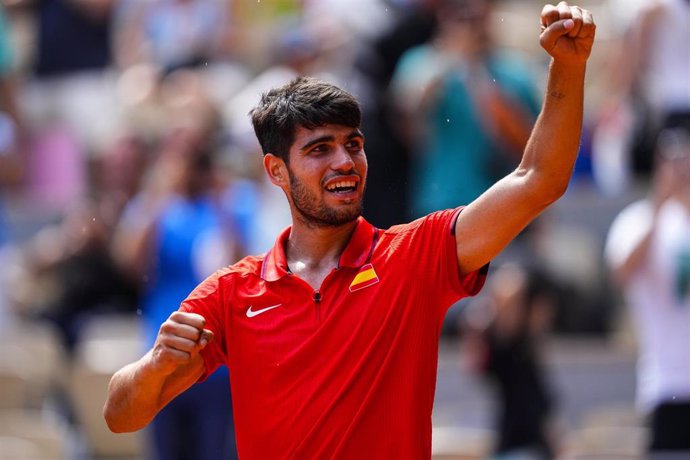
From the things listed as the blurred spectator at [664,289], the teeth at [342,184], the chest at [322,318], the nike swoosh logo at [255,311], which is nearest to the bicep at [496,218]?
the chest at [322,318]

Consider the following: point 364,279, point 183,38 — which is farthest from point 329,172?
point 183,38

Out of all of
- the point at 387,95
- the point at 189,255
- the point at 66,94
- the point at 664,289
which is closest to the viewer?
the point at 664,289

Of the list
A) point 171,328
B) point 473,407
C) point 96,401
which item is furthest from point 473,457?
point 171,328

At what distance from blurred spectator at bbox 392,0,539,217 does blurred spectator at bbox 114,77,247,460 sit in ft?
3.95

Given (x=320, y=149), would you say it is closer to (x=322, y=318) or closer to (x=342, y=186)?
(x=342, y=186)

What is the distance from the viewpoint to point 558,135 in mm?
3400

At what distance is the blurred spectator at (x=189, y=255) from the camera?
7.09 meters

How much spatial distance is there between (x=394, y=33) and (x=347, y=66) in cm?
39

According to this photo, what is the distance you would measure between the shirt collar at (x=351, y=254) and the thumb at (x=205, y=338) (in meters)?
0.24

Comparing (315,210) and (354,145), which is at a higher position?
(354,145)

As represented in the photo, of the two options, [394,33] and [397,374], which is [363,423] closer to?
[397,374]

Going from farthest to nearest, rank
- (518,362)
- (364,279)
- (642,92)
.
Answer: (642,92) < (518,362) < (364,279)

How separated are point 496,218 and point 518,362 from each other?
422cm

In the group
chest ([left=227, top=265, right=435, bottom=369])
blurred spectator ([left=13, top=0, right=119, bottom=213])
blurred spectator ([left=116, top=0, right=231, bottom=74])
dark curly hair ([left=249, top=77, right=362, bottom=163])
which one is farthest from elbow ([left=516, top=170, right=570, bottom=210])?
blurred spectator ([left=13, top=0, right=119, bottom=213])
